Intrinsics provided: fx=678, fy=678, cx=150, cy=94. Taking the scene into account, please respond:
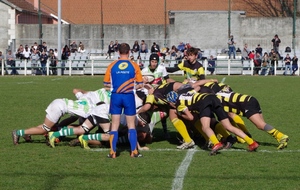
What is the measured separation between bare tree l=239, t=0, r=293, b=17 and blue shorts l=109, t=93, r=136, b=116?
4054cm

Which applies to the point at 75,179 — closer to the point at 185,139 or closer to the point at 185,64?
the point at 185,139

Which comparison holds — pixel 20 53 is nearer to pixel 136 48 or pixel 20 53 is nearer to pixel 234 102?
pixel 136 48

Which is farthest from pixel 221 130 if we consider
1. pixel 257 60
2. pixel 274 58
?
pixel 257 60

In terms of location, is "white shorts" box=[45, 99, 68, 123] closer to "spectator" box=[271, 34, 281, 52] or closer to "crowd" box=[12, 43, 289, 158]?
"crowd" box=[12, 43, 289, 158]

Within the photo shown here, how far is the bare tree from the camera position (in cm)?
4962

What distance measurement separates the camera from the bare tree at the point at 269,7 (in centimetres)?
4962

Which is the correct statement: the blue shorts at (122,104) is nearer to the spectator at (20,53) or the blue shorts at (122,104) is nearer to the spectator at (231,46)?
the spectator at (231,46)

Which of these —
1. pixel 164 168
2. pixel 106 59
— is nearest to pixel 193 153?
pixel 164 168

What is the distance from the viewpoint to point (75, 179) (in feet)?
28.7

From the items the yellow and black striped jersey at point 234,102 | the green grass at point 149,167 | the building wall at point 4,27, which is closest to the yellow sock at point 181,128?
the green grass at point 149,167

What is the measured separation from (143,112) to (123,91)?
4.73 ft

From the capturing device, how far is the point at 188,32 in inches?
1843

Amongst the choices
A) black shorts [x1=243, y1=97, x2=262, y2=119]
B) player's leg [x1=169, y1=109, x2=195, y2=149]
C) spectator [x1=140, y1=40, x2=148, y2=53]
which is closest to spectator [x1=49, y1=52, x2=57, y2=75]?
spectator [x1=140, y1=40, x2=148, y2=53]

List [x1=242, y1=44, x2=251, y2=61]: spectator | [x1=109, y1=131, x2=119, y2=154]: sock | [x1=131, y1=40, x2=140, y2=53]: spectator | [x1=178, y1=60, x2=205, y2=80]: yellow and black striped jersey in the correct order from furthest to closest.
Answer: [x1=131, y1=40, x2=140, y2=53]: spectator → [x1=242, y1=44, x2=251, y2=61]: spectator → [x1=178, y1=60, x2=205, y2=80]: yellow and black striped jersey → [x1=109, y1=131, x2=119, y2=154]: sock
